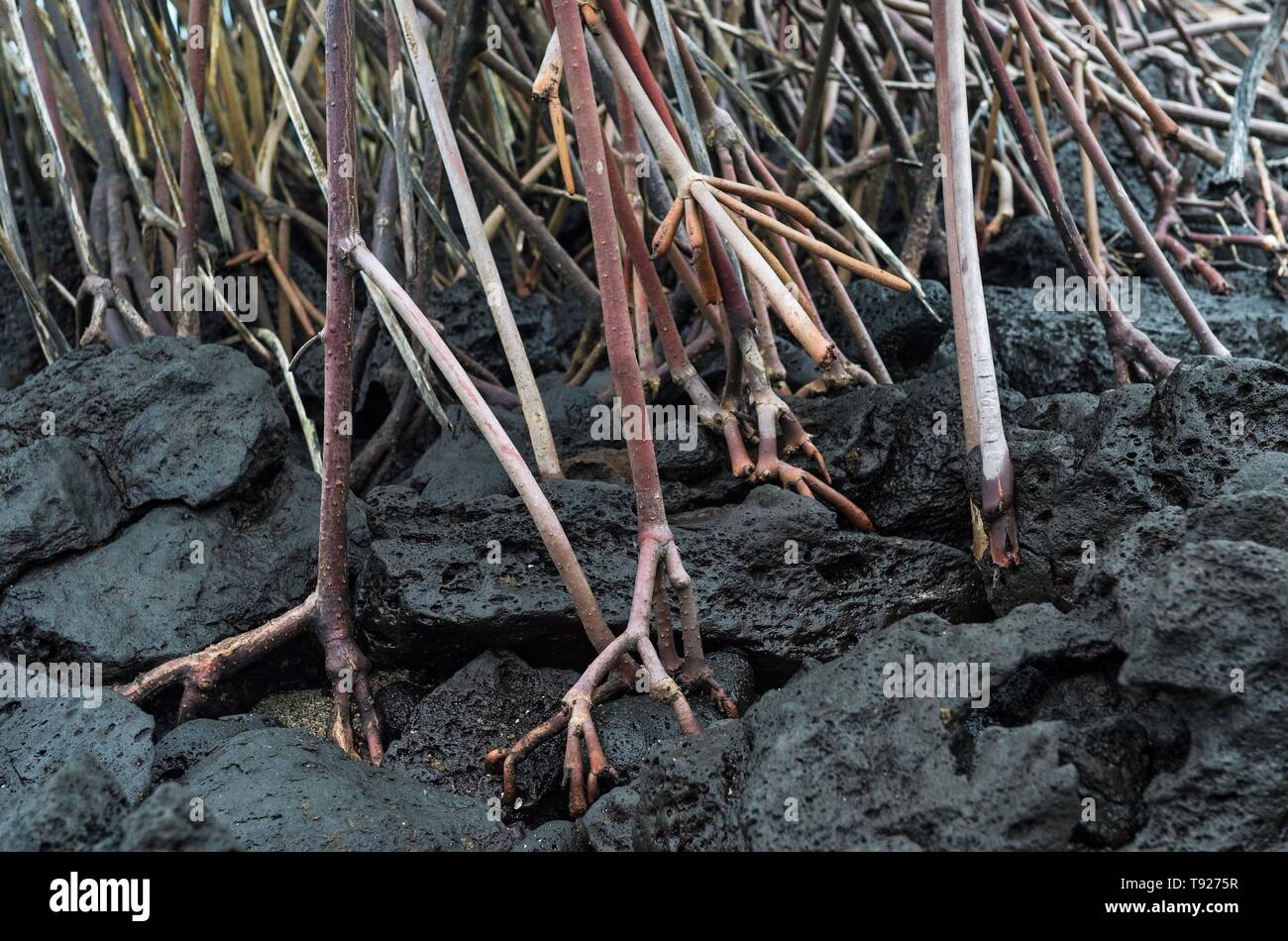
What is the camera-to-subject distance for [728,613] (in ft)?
7.48

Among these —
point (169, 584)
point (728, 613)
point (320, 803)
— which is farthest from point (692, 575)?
point (169, 584)

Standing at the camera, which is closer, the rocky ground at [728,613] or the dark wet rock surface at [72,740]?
the rocky ground at [728,613]

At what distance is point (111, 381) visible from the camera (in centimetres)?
274

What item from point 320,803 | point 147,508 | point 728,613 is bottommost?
point 320,803

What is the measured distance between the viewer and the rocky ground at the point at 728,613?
58.7 inches

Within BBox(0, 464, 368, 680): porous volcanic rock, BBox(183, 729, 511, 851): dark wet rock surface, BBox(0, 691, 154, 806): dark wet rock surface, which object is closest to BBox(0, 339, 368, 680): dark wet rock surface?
BBox(0, 464, 368, 680): porous volcanic rock

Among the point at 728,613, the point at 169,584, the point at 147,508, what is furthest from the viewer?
the point at 147,508

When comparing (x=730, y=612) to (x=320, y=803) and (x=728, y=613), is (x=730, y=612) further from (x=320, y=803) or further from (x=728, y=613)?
(x=320, y=803)

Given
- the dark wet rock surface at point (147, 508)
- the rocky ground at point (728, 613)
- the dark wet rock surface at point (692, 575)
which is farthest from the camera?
the dark wet rock surface at point (147, 508)

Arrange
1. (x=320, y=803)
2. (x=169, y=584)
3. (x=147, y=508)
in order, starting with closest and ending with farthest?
1. (x=320, y=803)
2. (x=169, y=584)
3. (x=147, y=508)

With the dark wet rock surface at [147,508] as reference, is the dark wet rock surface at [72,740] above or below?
below

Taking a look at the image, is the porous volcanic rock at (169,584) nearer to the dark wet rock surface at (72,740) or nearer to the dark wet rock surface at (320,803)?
the dark wet rock surface at (72,740)

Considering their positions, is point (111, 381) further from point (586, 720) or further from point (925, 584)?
point (925, 584)

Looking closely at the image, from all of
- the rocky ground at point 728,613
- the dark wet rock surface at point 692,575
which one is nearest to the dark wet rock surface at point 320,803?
the rocky ground at point 728,613
